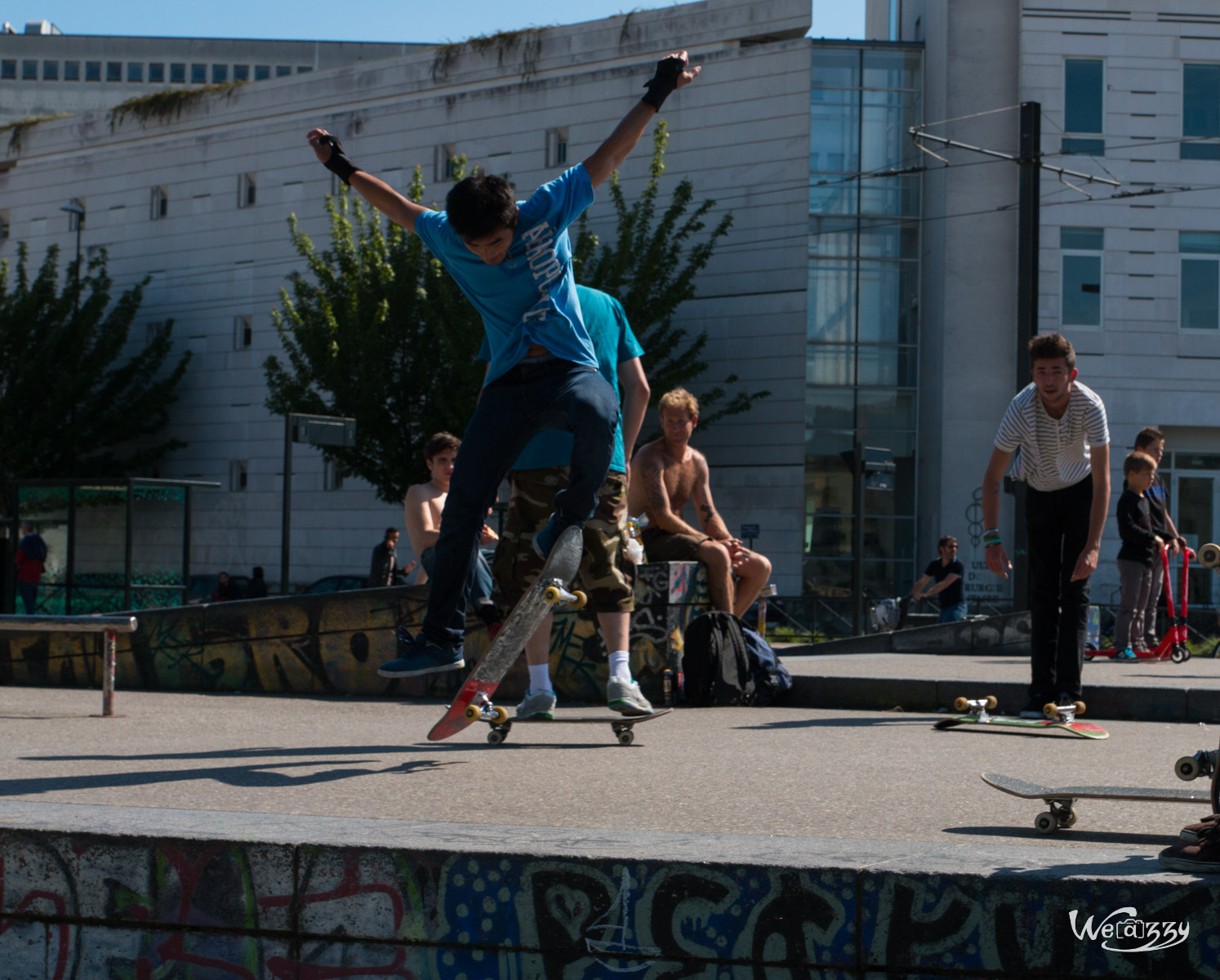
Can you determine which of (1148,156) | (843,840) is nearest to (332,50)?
(1148,156)

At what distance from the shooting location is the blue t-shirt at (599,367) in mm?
5043

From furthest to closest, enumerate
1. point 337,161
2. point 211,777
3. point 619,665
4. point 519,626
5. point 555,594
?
point 619,665
point 337,161
point 519,626
point 555,594
point 211,777

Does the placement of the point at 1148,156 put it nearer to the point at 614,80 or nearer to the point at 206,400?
the point at 614,80

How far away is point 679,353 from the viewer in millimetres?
28469

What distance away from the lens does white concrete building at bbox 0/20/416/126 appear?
90250 mm

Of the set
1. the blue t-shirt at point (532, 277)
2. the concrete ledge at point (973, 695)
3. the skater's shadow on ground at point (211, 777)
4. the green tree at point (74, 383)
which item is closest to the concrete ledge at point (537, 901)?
the skater's shadow on ground at point (211, 777)

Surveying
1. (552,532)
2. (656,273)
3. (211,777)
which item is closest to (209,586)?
(656,273)

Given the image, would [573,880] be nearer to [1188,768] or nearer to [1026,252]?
[1188,768]

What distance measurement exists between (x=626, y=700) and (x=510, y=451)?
3.55 ft

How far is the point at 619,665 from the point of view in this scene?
507 cm

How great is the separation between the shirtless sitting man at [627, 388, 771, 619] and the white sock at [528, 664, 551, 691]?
2.31 m

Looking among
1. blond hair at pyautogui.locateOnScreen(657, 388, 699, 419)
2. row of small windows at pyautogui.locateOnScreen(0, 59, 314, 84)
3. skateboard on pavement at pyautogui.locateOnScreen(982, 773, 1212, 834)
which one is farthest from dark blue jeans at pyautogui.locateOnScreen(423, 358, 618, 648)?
row of small windows at pyautogui.locateOnScreen(0, 59, 314, 84)

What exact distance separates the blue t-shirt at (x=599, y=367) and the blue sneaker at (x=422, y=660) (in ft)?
2.72

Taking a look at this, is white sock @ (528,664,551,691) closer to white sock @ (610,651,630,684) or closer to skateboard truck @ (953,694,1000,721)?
white sock @ (610,651,630,684)
